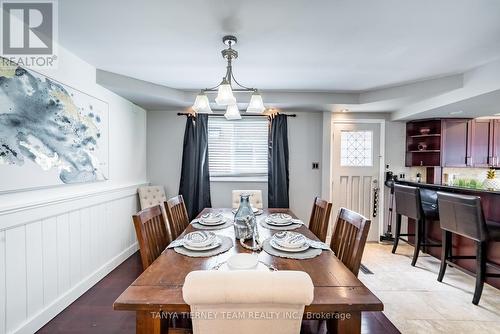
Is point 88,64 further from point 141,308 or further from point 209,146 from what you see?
point 141,308

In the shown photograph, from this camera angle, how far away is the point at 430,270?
3141 millimetres

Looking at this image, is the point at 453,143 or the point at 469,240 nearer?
the point at 469,240

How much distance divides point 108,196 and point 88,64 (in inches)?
56.7

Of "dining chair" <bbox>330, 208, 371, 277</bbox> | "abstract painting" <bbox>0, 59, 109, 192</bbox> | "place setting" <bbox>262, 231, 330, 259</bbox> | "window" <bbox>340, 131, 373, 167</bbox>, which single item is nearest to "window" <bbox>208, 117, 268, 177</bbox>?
"window" <bbox>340, 131, 373, 167</bbox>

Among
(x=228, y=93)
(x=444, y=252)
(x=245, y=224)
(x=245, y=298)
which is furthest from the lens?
(x=444, y=252)

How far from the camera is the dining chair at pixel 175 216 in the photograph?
228 centimetres

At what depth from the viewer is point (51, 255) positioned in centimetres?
213

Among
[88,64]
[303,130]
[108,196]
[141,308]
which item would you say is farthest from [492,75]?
[108,196]

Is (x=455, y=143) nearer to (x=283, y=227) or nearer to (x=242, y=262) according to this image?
(x=283, y=227)

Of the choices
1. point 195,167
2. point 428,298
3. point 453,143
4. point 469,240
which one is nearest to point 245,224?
point 428,298

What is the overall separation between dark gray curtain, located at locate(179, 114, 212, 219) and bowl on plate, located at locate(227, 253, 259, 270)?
2714mm

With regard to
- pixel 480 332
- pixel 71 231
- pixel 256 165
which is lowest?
pixel 480 332

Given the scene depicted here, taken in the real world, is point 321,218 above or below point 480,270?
above

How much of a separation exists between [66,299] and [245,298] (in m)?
2.36
